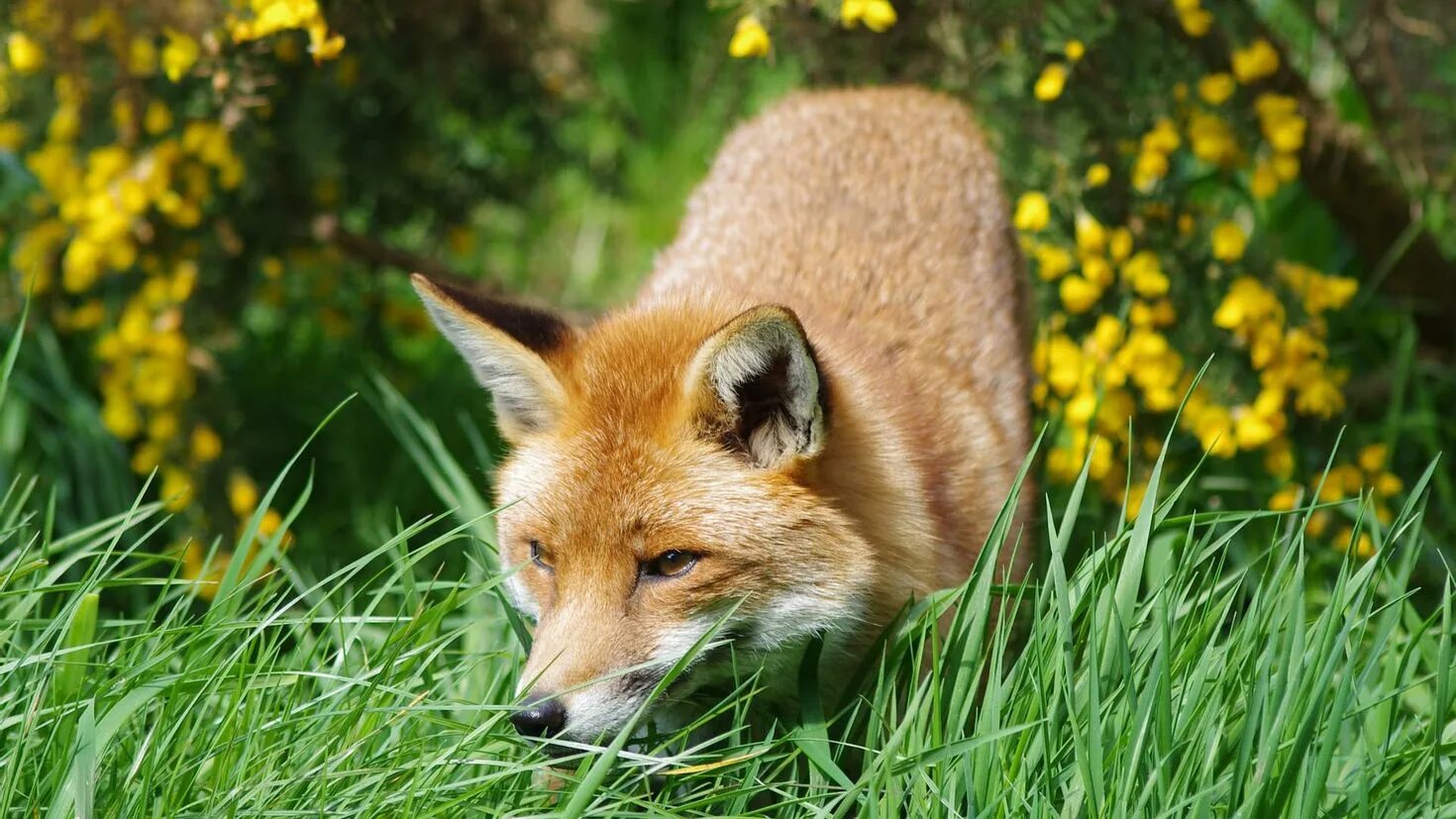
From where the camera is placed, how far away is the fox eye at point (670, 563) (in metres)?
3.22

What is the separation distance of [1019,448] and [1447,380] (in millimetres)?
2014

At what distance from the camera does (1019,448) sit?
4.66 metres

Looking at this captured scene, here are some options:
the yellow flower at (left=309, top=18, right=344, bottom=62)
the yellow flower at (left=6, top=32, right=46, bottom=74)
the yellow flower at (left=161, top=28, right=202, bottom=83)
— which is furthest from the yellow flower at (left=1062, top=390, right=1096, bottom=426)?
the yellow flower at (left=6, top=32, right=46, bottom=74)

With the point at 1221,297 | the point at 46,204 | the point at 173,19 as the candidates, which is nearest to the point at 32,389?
the point at 46,204

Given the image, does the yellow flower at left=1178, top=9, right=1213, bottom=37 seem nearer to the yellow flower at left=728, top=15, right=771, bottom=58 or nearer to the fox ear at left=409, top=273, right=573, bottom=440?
the yellow flower at left=728, top=15, right=771, bottom=58

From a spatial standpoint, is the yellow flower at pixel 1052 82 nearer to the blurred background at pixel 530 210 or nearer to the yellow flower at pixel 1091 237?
the blurred background at pixel 530 210

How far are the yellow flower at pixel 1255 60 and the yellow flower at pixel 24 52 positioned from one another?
3.82 meters

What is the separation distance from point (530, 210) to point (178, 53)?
242cm

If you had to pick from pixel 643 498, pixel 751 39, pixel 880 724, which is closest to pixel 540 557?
pixel 643 498

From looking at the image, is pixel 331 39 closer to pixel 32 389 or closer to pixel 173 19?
pixel 173 19

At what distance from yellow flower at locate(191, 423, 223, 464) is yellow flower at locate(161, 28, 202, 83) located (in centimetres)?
134

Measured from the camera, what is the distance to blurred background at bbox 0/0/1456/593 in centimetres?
461

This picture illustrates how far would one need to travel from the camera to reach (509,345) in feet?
11.4

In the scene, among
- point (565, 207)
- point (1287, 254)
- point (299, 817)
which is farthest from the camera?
point (565, 207)
